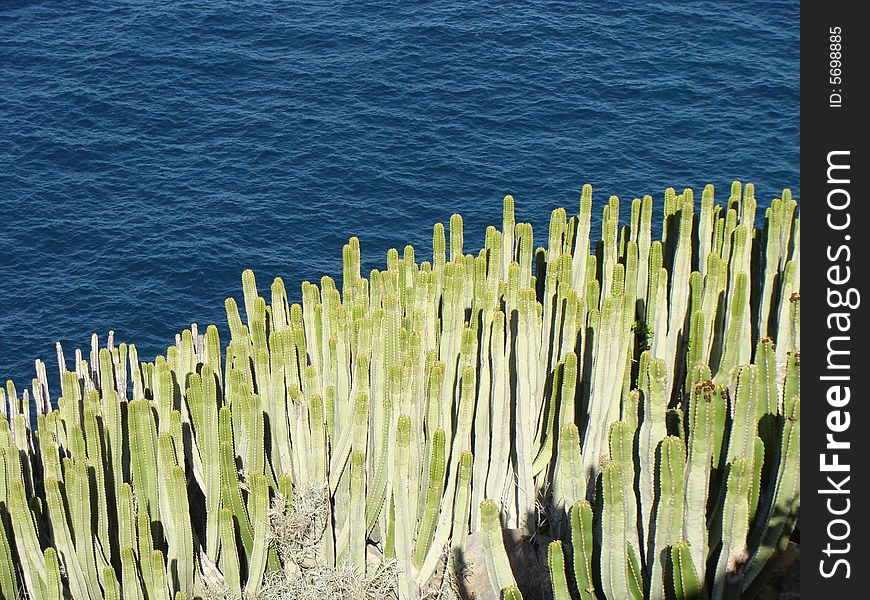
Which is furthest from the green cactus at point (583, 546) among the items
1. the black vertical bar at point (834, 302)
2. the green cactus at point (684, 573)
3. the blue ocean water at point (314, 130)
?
the blue ocean water at point (314, 130)

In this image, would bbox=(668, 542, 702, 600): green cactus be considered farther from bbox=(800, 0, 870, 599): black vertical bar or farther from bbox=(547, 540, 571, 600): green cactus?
bbox=(800, 0, 870, 599): black vertical bar

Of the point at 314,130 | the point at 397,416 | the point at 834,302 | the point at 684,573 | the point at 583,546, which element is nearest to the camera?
the point at 834,302

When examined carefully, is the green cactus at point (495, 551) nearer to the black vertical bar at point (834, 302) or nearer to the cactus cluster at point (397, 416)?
the cactus cluster at point (397, 416)

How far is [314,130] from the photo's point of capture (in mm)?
56062

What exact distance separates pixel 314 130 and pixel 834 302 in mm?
47390

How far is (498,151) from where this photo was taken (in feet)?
178

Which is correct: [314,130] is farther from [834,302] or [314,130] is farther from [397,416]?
[834,302]

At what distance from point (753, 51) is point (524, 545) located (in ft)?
163

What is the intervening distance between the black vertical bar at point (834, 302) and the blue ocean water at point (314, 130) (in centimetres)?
3355

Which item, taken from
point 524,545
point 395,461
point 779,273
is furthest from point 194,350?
point 779,273

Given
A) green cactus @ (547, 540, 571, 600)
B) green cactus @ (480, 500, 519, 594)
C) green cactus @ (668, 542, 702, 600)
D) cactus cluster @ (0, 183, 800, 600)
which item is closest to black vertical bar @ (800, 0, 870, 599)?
green cactus @ (668, 542, 702, 600)

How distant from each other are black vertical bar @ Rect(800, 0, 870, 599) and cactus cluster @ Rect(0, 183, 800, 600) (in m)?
3.01

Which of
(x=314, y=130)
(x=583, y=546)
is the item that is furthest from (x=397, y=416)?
(x=314, y=130)

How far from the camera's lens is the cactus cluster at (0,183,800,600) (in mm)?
14922
